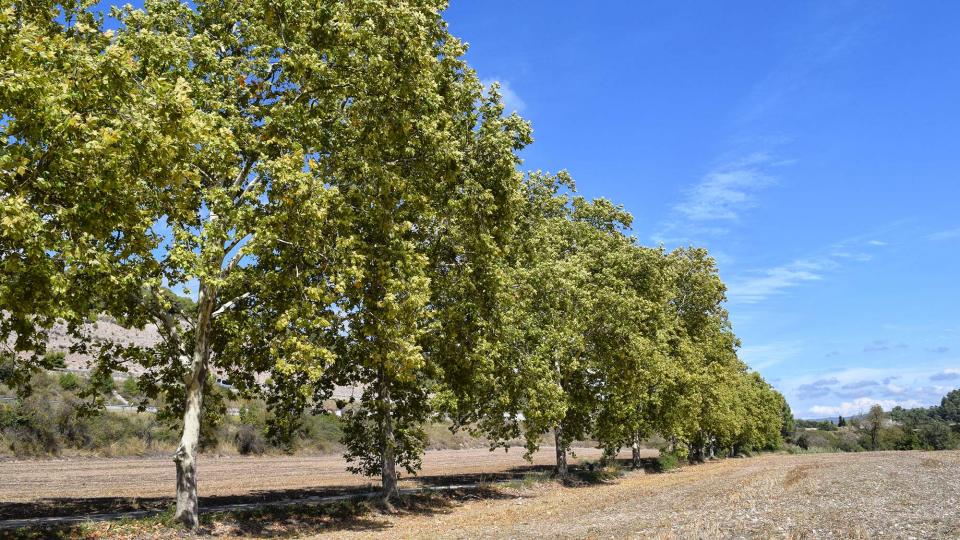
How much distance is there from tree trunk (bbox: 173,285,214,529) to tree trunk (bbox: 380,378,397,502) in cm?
798

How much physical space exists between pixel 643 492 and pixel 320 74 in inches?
1069

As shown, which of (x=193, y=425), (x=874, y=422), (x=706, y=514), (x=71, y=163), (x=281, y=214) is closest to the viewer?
(x=71, y=163)

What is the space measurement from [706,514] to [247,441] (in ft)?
185

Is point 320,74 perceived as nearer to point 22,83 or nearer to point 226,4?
point 226,4

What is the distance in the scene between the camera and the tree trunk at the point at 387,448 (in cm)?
2727

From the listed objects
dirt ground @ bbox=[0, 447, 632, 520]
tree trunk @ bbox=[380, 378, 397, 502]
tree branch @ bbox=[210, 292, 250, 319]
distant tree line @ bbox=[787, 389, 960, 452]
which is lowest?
distant tree line @ bbox=[787, 389, 960, 452]

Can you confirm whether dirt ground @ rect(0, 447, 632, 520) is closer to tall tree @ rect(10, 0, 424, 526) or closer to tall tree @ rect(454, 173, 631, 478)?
tall tree @ rect(10, 0, 424, 526)

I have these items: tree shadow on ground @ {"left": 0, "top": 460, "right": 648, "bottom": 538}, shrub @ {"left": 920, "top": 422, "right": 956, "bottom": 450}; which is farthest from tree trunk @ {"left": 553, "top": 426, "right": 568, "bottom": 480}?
shrub @ {"left": 920, "top": 422, "right": 956, "bottom": 450}

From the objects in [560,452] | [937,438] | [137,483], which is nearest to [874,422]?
[937,438]

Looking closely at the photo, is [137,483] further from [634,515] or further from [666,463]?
[666,463]

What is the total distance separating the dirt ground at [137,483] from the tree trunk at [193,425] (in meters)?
5.37

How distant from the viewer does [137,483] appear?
117 feet

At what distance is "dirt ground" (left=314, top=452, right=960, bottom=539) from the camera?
773 inches

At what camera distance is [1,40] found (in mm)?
12828
